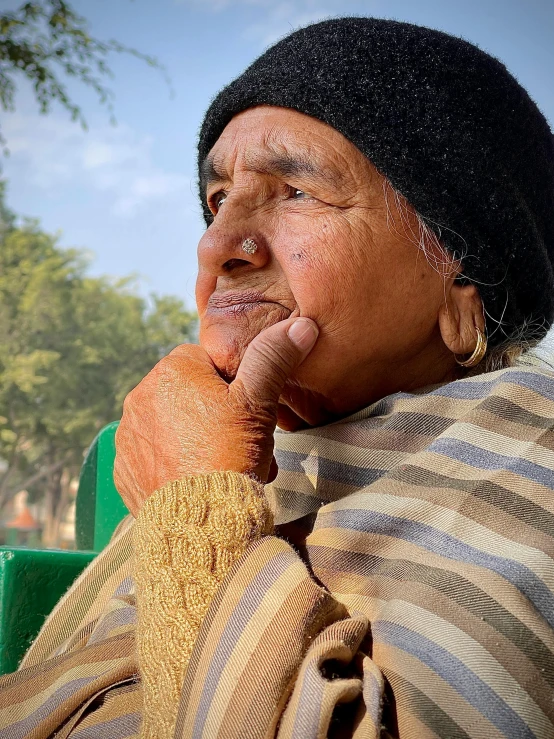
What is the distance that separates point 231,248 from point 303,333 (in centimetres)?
27

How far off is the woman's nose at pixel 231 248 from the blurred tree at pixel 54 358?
23534 mm

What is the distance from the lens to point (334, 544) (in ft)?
4.69

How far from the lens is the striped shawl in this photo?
3.65 feet

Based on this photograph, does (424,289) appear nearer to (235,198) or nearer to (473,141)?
(473,141)

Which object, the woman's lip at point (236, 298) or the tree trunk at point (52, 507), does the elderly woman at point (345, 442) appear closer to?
the woman's lip at point (236, 298)

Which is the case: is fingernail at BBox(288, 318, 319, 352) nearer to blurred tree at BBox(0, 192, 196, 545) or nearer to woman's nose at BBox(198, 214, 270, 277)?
woman's nose at BBox(198, 214, 270, 277)

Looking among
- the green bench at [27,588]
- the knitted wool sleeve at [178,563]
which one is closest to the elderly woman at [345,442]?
the knitted wool sleeve at [178,563]

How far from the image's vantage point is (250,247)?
1682 millimetres

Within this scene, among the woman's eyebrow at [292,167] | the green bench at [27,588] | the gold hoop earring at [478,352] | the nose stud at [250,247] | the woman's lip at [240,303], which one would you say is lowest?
the green bench at [27,588]

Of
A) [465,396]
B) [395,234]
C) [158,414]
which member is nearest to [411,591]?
[465,396]

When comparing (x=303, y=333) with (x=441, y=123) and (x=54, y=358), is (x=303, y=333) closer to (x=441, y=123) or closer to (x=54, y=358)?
(x=441, y=123)

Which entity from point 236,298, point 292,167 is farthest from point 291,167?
point 236,298

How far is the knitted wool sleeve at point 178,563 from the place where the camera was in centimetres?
121

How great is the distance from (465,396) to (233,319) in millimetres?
538
